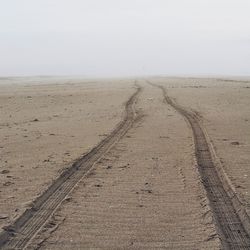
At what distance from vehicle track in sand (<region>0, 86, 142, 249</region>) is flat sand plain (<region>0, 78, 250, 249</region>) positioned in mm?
144

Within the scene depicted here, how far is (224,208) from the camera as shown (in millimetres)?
7488

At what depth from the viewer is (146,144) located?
13.4 meters

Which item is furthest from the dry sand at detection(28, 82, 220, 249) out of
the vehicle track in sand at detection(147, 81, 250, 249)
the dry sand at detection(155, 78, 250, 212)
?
the dry sand at detection(155, 78, 250, 212)

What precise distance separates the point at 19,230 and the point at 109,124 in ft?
37.9

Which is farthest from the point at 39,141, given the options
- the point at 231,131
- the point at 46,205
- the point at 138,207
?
the point at 138,207

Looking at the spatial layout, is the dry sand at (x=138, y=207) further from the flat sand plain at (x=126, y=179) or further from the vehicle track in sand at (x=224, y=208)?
the vehicle track in sand at (x=224, y=208)

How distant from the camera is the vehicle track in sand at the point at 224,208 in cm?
624

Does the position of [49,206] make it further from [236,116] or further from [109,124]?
[236,116]

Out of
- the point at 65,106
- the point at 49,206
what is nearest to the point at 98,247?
the point at 49,206

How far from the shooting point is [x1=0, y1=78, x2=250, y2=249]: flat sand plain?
20.9ft

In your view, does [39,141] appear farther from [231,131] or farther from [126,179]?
[231,131]

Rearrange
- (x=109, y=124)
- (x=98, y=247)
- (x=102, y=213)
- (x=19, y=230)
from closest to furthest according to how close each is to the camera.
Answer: (x=98, y=247)
(x=19, y=230)
(x=102, y=213)
(x=109, y=124)

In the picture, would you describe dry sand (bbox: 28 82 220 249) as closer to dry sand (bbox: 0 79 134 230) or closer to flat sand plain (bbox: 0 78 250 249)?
flat sand plain (bbox: 0 78 250 249)

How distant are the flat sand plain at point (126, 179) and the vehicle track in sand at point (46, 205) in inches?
5.7
